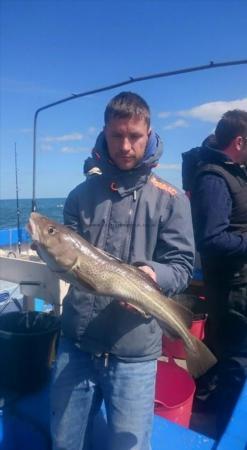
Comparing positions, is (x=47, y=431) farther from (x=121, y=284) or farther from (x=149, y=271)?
(x=149, y=271)

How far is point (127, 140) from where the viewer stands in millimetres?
2436

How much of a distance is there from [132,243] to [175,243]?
0.89 feet

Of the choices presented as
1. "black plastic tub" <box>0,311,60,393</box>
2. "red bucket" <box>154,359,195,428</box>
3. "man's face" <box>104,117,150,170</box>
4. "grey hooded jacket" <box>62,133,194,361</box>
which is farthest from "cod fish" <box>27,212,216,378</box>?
"red bucket" <box>154,359,195,428</box>

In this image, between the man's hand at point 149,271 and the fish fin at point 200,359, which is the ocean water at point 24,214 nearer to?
the man's hand at point 149,271

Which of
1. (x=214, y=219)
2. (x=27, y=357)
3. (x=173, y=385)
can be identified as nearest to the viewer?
(x=27, y=357)

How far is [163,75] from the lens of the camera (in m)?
6.49

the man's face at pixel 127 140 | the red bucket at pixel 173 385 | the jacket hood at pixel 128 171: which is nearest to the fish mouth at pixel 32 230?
the jacket hood at pixel 128 171

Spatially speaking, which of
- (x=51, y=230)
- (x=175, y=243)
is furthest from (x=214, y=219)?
(x=51, y=230)

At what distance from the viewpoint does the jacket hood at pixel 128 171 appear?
2.48 metres

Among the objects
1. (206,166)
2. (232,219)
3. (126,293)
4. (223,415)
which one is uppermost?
(206,166)

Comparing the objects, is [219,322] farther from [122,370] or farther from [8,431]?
[8,431]

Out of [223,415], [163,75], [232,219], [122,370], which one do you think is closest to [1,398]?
[122,370]

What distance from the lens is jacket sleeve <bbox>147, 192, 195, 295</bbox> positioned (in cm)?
242

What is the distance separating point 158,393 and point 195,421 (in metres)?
0.59
